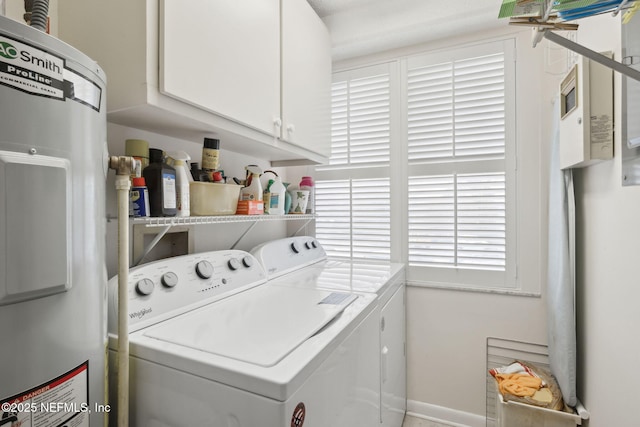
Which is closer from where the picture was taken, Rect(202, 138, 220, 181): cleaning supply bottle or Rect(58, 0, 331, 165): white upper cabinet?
Rect(58, 0, 331, 165): white upper cabinet

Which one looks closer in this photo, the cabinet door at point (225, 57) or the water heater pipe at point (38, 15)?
the water heater pipe at point (38, 15)

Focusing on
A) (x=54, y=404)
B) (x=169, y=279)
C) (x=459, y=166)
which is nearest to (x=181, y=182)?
(x=169, y=279)

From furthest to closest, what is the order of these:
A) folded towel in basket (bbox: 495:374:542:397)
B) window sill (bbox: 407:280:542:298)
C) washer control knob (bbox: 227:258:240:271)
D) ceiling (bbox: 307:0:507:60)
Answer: window sill (bbox: 407:280:542:298), ceiling (bbox: 307:0:507:60), folded towel in basket (bbox: 495:374:542:397), washer control knob (bbox: 227:258:240:271)

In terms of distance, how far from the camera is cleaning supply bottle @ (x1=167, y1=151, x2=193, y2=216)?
1.21m

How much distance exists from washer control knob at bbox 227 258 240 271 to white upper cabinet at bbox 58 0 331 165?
569 mm

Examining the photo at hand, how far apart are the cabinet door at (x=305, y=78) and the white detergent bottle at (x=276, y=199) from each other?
0.27 metres

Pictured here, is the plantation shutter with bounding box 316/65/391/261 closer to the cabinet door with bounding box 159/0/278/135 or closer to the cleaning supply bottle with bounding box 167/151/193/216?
the cabinet door with bounding box 159/0/278/135

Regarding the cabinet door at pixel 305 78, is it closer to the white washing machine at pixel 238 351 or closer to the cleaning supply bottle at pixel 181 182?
the cleaning supply bottle at pixel 181 182

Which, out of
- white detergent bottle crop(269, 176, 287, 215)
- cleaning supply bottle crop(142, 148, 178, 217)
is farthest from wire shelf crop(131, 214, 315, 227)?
white detergent bottle crop(269, 176, 287, 215)

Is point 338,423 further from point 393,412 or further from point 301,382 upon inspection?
point 393,412

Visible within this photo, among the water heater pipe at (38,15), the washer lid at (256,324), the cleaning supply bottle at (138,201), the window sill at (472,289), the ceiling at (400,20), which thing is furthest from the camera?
the window sill at (472,289)

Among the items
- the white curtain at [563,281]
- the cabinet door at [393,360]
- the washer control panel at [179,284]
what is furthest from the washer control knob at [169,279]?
the white curtain at [563,281]

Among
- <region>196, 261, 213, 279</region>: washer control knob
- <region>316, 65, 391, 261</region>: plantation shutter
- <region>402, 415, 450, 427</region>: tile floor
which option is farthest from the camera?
<region>316, 65, 391, 261</region>: plantation shutter

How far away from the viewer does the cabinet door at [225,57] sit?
1.03 metres
